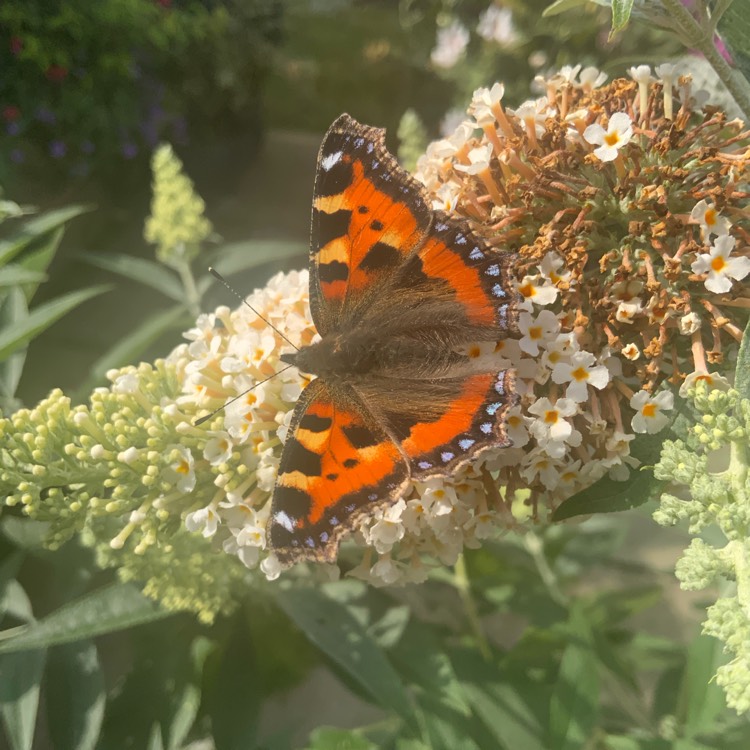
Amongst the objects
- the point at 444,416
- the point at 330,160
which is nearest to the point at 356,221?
the point at 330,160

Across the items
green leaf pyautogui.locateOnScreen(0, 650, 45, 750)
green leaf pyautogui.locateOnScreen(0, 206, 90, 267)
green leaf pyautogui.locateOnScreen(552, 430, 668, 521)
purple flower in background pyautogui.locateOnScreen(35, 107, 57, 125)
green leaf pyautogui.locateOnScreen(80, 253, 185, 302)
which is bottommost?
green leaf pyautogui.locateOnScreen(0, 650, 45, 750)

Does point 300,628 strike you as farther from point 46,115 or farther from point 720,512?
point 46,115

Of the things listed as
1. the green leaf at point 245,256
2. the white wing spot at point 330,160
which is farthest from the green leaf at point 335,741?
the green leaf at point 245,256

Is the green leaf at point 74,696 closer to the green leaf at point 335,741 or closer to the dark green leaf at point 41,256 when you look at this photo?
the green leaf at point 335,741

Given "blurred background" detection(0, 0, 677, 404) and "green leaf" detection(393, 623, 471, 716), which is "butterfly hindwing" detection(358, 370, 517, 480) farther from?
"blurred background" detection(0, 0, 677, 404)

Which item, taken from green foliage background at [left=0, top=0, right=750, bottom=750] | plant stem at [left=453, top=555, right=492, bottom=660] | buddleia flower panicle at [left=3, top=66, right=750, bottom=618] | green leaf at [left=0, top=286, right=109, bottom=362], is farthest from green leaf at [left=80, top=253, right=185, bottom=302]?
plant stem at [left=453, top=555, right=492, bottom=660]

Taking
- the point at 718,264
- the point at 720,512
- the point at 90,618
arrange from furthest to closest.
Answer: the point at 90,618, the point at 718,264, the point at 720,512
